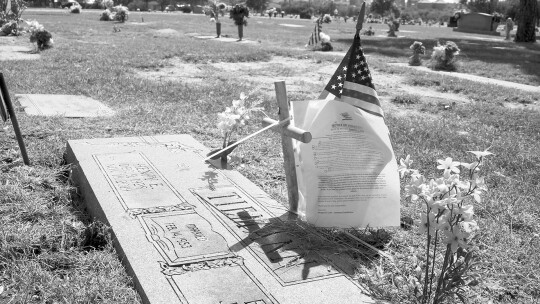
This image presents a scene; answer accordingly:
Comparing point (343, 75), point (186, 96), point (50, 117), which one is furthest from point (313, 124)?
point (186, 96)

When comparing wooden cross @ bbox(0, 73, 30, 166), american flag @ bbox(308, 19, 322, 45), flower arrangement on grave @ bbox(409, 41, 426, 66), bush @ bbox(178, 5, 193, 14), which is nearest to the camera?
wooden cross @ bbox(0, 73, 30, 166)

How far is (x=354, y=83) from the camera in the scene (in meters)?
3.64

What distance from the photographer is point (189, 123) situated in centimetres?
675

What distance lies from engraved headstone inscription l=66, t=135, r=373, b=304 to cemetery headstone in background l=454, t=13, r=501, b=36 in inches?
1380

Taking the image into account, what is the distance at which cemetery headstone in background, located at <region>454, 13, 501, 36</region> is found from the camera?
3709cm

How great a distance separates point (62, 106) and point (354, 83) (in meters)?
4.65

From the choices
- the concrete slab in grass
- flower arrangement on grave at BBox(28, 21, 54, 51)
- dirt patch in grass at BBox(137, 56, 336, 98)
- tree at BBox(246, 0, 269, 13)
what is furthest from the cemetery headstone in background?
the concrete slab in grass

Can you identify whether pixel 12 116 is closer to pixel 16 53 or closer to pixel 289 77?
pixel 289 77

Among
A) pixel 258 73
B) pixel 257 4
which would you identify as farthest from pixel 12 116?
pixel 257 4

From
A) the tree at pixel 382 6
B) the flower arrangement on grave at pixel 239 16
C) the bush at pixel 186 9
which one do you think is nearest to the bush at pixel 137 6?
the bush at pixel 186 9

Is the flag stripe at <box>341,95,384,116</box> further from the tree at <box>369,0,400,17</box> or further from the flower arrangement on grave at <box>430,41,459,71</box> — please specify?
the tree at <box>369,0,400,17</box>

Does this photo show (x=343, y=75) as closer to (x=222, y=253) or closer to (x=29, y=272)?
(x=222, y=253)

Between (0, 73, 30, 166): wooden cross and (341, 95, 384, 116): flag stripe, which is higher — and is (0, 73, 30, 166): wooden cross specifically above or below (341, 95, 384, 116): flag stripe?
below

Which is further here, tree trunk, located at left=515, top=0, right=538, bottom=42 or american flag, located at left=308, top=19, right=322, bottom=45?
tree trunk, located at left=515, top=0, right=538, bottom=42
